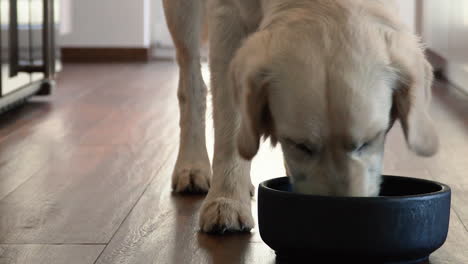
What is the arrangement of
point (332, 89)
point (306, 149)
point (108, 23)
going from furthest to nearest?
point (108, 23) < point (306, 149) < point (332, 89)

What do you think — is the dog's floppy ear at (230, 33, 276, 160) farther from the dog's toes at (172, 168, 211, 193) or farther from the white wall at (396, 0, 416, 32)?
the white wall at (396, 0, 416, 32)

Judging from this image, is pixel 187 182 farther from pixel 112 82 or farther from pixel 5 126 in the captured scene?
pixel 112 82

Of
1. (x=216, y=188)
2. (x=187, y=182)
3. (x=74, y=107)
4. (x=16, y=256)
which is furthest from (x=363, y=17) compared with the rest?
(x=74, y=107)

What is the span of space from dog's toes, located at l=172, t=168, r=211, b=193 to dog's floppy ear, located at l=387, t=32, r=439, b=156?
0.96 metres

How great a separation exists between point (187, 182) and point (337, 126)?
1.06 metres

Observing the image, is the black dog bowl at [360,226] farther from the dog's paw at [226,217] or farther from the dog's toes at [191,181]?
the dog's toes at [191,181]

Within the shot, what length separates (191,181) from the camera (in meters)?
2.44

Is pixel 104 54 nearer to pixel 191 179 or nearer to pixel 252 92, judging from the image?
pixel 191 179

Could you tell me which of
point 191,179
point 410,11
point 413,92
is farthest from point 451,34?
point 413,92

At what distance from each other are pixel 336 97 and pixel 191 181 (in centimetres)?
108

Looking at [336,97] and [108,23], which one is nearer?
[336,97]

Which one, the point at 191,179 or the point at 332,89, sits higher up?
the point at 332,89

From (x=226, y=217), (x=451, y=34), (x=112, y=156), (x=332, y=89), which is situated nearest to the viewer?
(x=332, y=89)

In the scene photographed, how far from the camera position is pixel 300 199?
1554mm
